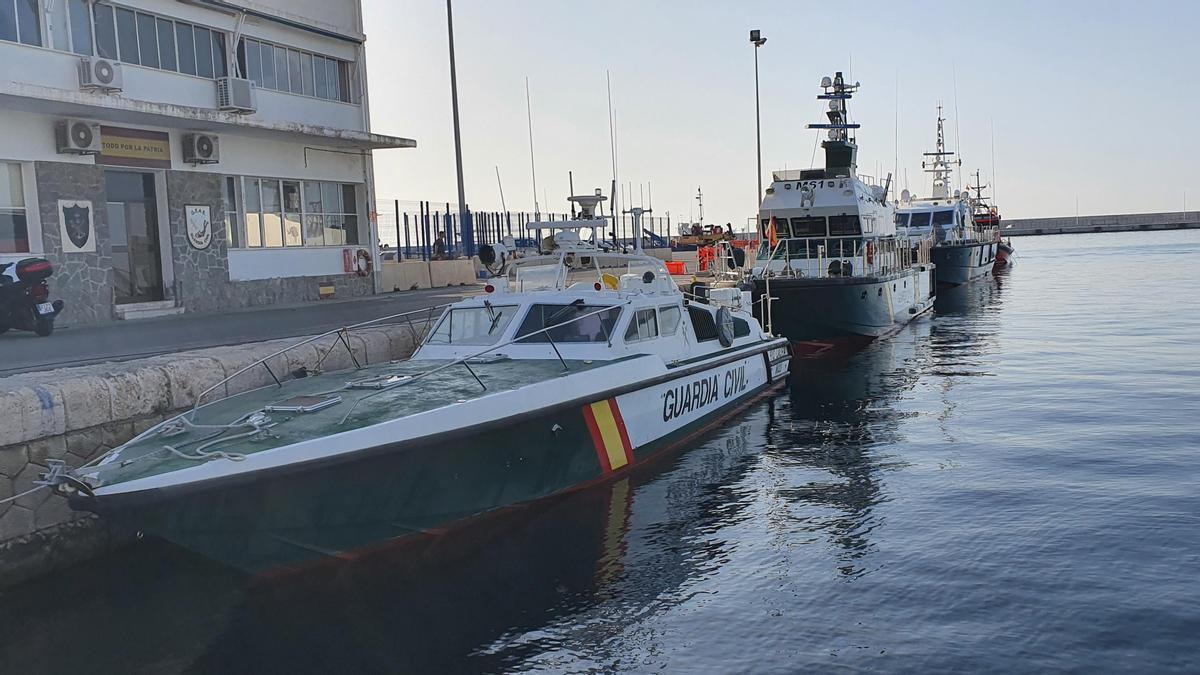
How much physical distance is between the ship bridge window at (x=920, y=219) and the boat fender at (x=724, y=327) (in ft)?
86.4

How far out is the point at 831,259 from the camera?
20.1m

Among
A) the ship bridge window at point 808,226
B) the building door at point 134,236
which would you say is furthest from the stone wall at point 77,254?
the ship bridge window at point 808,226

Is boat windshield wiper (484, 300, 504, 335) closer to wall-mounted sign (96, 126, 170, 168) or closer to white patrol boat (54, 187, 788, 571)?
white patrol boat (54, 187, 788, 571)

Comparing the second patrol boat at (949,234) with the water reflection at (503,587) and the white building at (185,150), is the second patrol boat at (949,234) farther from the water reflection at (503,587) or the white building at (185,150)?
the water reflection at (503,587)

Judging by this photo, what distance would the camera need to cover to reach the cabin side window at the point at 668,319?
35.8 ft

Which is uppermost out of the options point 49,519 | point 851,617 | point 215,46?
point 215,46

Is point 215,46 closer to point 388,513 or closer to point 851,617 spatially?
point 388,513

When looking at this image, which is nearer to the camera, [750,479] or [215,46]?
[750,479]

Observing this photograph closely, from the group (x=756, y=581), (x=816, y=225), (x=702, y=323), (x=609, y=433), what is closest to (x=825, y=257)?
(x=816, y=225)

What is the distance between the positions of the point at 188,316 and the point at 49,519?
37.7 ft

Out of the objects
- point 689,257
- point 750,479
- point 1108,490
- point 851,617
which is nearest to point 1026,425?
point 1108,490

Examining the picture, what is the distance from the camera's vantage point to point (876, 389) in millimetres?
14906

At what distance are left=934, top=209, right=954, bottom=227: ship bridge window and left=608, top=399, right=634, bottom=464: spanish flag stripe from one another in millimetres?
30184

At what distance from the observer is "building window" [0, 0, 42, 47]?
51.9 feet
